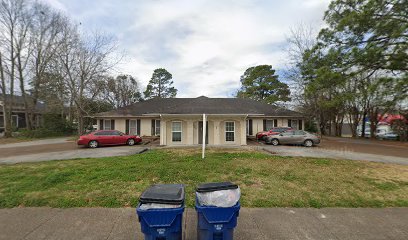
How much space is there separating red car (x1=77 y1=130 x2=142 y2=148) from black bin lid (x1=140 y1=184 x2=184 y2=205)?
15429mm

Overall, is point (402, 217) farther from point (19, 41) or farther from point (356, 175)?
point (19, 41)

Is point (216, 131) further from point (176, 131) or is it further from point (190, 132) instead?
point (176, 131)

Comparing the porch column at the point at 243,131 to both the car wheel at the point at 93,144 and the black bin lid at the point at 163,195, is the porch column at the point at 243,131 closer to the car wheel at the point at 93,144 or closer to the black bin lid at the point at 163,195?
the car wheel at the point at 93,144

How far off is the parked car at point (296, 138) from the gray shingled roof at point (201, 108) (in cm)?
273

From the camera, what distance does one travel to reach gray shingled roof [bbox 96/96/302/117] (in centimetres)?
1761

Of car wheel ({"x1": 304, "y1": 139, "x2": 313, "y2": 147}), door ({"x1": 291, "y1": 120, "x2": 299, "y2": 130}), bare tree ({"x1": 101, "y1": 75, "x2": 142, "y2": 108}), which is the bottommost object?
car wheel ({"x1": 304, "y1": 139, "x2": 313, "y2": 147})

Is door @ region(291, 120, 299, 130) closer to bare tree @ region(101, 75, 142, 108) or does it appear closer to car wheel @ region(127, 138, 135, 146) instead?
car wheel @ region(127, 138, 135, 146)

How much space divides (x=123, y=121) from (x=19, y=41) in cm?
1687

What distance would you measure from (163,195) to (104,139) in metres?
15.9

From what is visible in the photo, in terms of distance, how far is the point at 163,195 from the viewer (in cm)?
308

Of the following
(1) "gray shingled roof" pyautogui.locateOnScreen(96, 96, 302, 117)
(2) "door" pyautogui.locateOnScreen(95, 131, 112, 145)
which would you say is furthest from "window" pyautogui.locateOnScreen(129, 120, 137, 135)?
(2) "door" pyautogui.locateOnScreen(95, 131, 112, 145)

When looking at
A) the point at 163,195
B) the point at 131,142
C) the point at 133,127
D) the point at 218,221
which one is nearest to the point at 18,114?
the point at 133,127

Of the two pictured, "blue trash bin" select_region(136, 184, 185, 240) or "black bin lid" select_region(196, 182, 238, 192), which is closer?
"blue trash bin" select_region(136, 184, 185, 240)

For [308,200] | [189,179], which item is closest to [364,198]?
[308,200]
